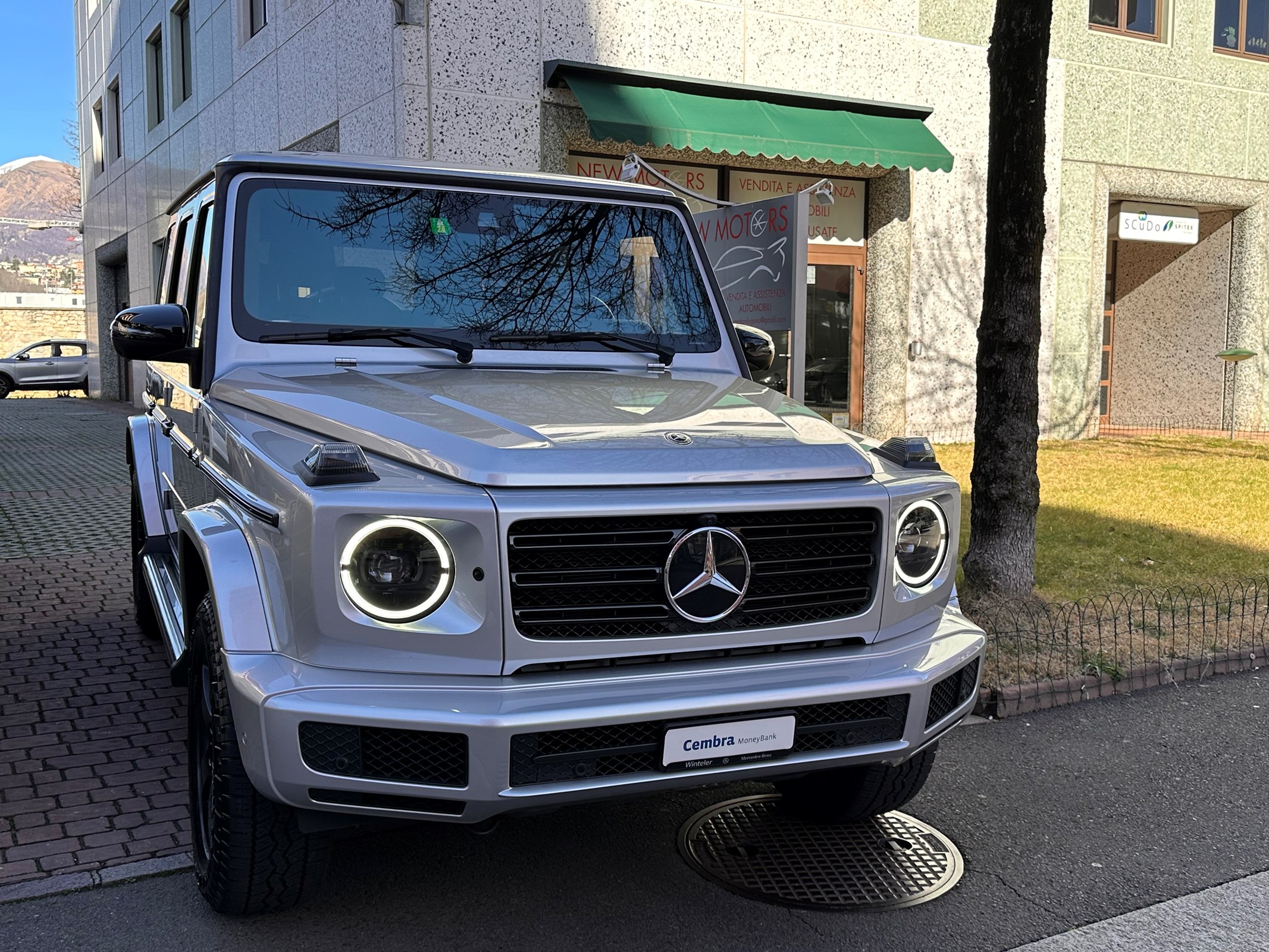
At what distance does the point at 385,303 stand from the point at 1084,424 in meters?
14.1

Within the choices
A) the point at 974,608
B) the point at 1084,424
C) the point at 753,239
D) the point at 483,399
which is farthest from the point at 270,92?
the point at 483,399

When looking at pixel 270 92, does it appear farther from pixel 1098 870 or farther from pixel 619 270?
pixel 1098 870

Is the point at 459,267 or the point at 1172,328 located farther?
the point at 1172,328

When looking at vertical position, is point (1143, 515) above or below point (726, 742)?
below

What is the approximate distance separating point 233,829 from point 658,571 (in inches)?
47.2

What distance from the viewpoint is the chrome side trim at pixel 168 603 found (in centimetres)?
387

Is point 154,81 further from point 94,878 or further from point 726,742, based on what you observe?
point 726,742

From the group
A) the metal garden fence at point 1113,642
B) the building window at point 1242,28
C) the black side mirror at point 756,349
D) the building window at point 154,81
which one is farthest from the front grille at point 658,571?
the building window at point 154,81

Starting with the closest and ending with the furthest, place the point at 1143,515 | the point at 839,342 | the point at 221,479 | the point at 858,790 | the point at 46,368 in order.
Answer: the point at 221,479 < the point at 858,790 < the point at 1143,515 < the point at 839,342 < the point at 46,368

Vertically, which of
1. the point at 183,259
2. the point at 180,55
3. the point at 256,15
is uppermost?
the point at 180,55

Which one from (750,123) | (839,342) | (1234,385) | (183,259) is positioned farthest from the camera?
(1234,385)

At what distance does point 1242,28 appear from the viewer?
1655 cm

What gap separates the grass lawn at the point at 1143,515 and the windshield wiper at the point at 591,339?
3.63 m

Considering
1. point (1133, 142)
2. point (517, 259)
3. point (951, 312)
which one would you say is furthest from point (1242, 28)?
point (517, 259)
